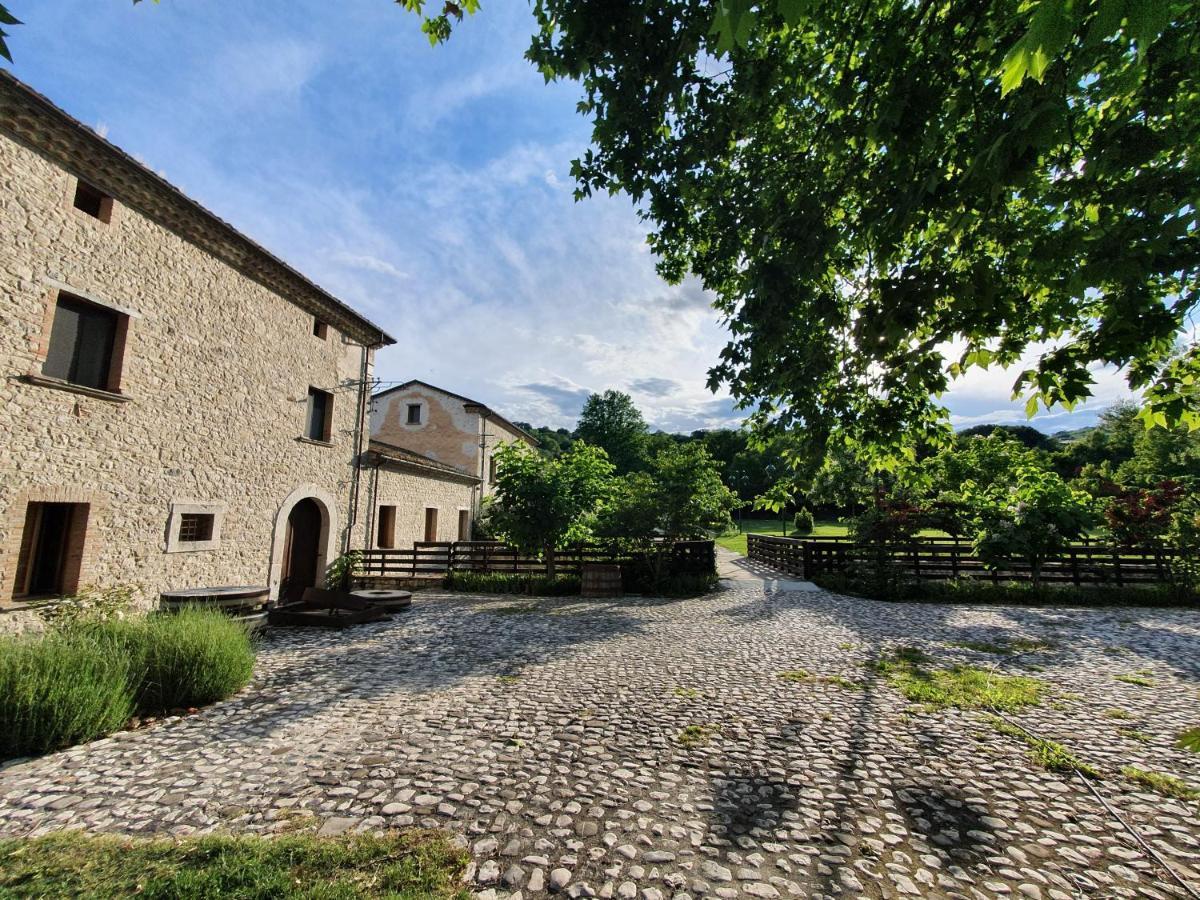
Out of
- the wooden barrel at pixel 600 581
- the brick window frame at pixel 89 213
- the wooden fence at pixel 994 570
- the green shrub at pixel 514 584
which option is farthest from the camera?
the green shrub at pixel 514 584

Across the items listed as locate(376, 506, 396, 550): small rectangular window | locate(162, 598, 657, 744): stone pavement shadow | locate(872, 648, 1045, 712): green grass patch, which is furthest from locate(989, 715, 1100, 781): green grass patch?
locate(376, 506, 396, 550): small rectangular window

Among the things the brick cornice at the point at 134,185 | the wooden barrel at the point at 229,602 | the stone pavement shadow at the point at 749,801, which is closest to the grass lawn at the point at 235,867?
the stone pavement shadow at the point at 749,801

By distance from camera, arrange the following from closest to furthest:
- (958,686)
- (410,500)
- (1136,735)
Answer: (1136,735) < (958,686) < (410,500)

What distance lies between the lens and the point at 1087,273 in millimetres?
2801

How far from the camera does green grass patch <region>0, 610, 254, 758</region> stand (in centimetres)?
440

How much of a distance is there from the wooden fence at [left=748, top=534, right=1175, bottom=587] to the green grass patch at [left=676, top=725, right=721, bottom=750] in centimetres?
1103

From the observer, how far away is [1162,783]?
3846mm

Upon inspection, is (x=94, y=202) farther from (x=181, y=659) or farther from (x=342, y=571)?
(x=342, y=571)

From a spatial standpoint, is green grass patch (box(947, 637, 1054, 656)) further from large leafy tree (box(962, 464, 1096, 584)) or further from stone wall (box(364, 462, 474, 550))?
stone wall (box(364, 462, 474, 550))

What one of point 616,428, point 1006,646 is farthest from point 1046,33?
point 616,428

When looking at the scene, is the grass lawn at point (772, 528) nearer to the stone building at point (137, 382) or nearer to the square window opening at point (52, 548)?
the stone building at point (137, 382)

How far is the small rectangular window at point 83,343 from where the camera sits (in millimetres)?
7637

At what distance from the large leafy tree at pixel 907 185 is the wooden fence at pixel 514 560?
32.5 ft

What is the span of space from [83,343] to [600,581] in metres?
11.7
